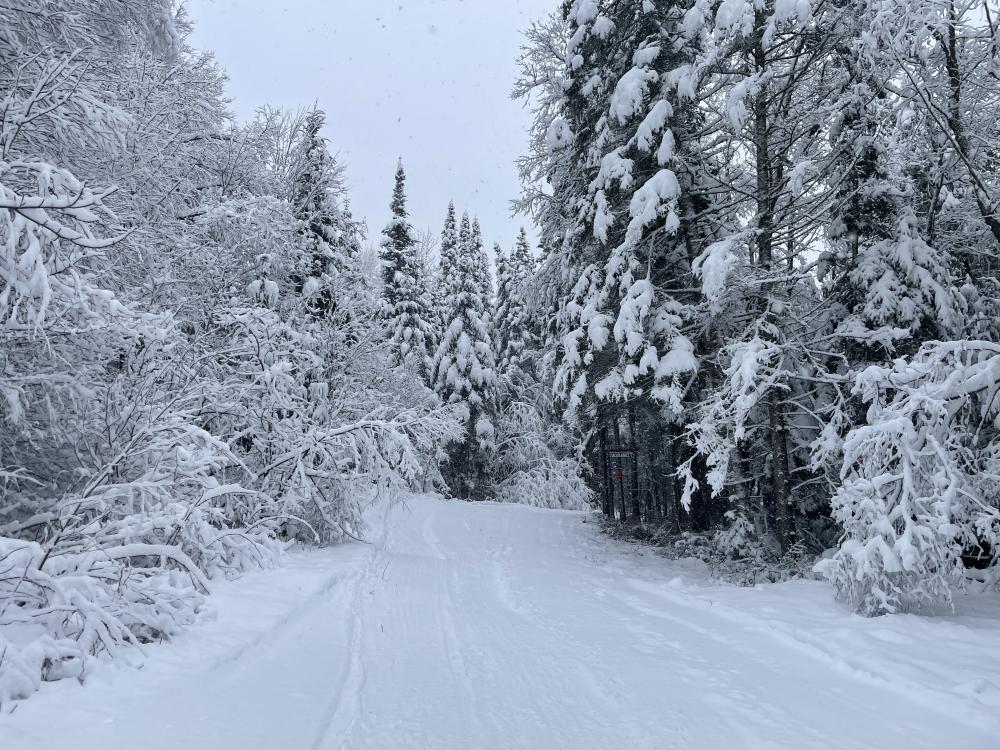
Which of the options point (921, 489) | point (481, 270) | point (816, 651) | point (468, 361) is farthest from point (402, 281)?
point (816, 651)

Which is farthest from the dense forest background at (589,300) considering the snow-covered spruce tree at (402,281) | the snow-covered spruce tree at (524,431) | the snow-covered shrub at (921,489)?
the snow-covered spruce tree at (524,431)

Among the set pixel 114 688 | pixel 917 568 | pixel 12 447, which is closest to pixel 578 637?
pixel 917 568

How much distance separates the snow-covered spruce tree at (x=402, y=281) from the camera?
32875 mm

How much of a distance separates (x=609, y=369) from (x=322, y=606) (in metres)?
8.84

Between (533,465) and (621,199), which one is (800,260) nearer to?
(621,199)

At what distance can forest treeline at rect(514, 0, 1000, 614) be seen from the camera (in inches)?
271

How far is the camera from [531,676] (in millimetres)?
5266

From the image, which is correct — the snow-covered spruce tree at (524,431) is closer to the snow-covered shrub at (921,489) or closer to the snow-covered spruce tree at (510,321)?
the snow-covered spruce tree at (510,321)

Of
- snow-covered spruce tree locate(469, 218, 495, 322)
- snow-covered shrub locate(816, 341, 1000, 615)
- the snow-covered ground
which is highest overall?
snow-covered spruce tree locate(469, 218, 495, 322)

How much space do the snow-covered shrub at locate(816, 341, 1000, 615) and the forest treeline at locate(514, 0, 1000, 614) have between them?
3 centimetres

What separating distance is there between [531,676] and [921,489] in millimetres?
4927

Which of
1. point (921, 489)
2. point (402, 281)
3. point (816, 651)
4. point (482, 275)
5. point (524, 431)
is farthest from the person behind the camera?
point (482, 275)

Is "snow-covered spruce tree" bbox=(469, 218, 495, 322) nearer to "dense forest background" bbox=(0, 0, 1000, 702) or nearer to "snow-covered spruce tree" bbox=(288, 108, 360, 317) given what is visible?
"snow-covered spruce tree" bbox=(288, 108, 360, 317)

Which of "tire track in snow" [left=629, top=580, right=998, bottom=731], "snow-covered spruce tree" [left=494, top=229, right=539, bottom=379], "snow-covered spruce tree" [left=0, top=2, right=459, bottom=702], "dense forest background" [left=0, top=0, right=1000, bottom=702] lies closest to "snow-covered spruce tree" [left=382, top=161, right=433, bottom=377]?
"snow-covered spruce tree" [left=494, top=229, right=539, bottom=379]
